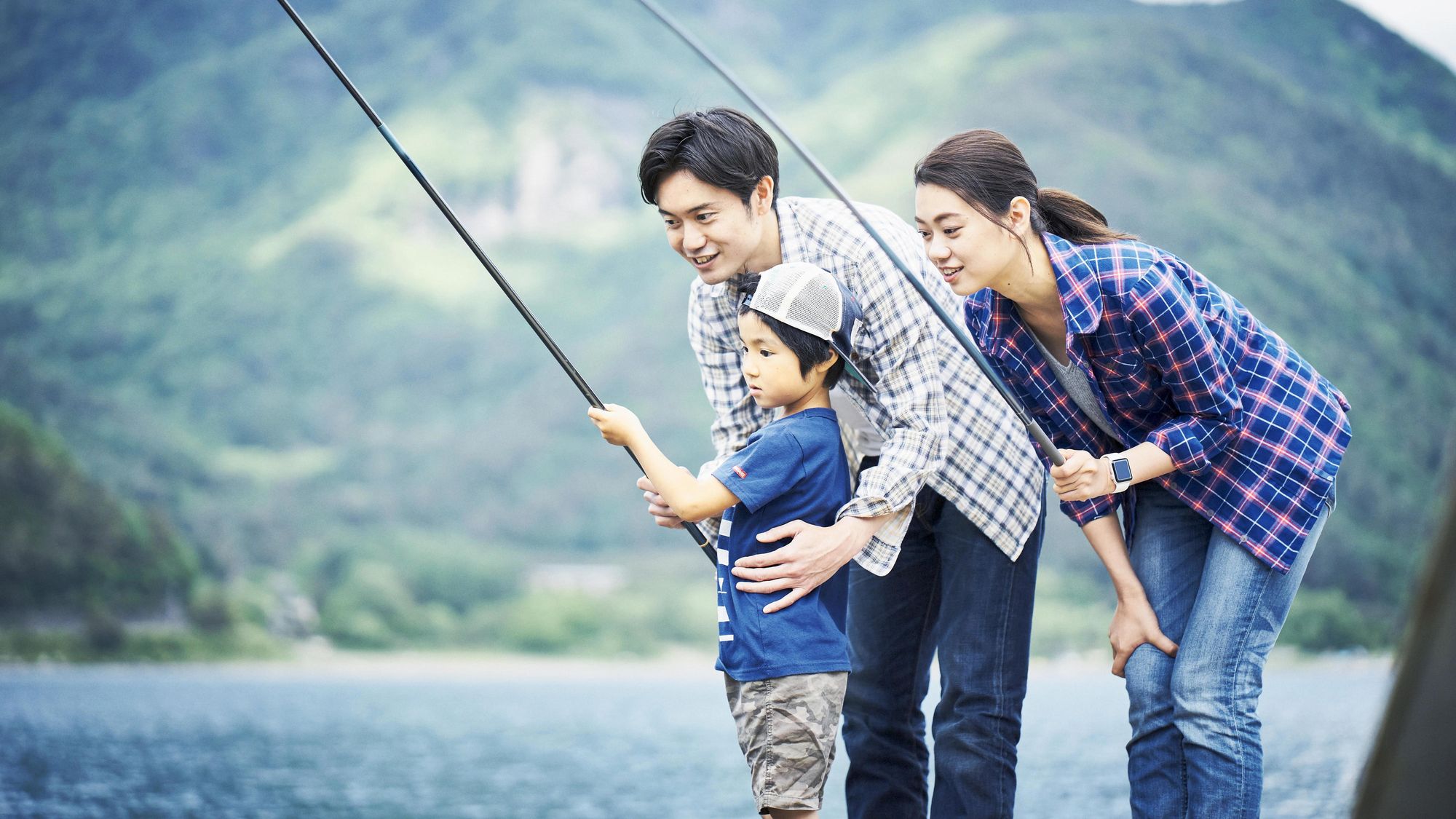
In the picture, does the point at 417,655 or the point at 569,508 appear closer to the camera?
the point at 417,655

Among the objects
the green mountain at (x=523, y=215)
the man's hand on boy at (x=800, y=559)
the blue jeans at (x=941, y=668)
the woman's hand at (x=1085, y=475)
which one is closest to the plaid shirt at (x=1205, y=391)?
the woman's hand at (x=1085, y=475)

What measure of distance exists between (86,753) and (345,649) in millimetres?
27333

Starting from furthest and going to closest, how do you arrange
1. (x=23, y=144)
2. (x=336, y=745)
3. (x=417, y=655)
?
(x=23, y=144)
(x=417, y=655)
(x=336, y=745)

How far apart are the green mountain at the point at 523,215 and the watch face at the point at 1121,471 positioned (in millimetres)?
60360

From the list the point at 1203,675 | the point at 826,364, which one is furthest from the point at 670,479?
the point at 1203,675

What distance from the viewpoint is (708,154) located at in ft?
8.00

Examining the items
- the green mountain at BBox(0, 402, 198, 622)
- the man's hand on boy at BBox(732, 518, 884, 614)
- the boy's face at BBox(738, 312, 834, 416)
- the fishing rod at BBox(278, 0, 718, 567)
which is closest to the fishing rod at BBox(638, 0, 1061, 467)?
the boy's face at BBox(738, 312, 834, 416)

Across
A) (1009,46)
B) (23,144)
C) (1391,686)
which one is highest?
(1009,46)

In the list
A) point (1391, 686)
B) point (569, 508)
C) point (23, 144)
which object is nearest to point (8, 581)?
point (569, 508)

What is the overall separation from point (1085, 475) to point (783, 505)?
0.56m

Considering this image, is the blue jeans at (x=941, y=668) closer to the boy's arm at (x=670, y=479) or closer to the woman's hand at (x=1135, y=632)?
the woman's hand at (x=1135, y=632)

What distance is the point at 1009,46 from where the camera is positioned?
9275 centimetres

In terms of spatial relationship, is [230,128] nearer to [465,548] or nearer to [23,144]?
[23,144]

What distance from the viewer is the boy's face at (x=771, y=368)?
2.43 m
